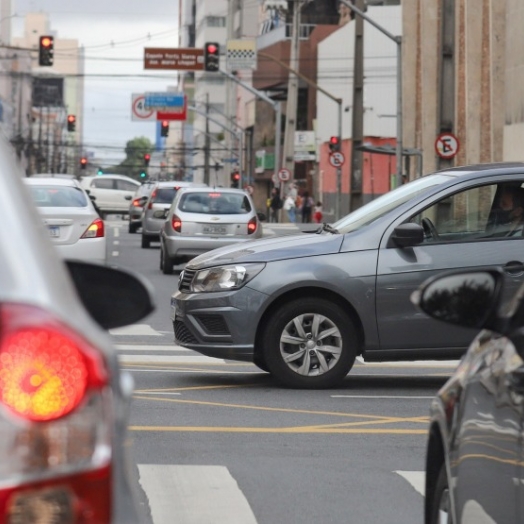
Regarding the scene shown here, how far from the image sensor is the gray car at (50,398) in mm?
2459

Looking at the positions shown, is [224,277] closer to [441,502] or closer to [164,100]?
[441,502]

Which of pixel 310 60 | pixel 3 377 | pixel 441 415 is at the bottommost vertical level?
pixel 441 415

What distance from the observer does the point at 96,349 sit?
2.57 meters

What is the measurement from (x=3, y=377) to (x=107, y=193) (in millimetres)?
63196

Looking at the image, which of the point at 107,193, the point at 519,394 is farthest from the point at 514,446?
the point at 107,193

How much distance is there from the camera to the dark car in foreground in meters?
4.08

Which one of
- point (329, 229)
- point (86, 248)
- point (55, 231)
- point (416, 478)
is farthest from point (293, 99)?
point (416, 478)

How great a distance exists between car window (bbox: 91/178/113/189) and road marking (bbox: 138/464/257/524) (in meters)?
56.9

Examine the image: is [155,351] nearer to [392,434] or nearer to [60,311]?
[392,434]

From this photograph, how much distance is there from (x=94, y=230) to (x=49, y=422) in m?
19.6

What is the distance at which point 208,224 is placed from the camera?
92.5ft

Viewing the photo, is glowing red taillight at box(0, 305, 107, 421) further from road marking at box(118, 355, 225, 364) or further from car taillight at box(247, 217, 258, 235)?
car taillight at box(247, 217, 258, 235)

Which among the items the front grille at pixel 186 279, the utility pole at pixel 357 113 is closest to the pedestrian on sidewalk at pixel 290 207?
the utility pole at pixel 357 113

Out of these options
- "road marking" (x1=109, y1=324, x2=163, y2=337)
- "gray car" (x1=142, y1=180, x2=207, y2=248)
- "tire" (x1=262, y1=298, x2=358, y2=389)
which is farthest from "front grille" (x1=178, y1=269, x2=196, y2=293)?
"gray car" (x1=142, y1=180, x2=207, y2=248)
